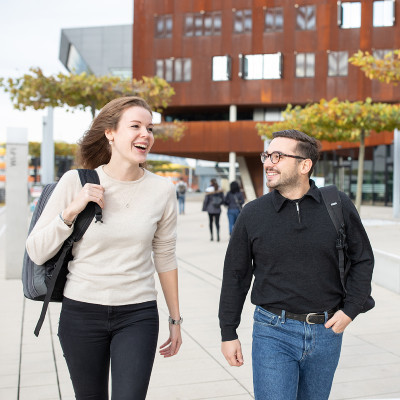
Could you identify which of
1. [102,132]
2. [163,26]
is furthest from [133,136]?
[163,26]

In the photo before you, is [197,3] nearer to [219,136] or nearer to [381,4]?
[219,136]

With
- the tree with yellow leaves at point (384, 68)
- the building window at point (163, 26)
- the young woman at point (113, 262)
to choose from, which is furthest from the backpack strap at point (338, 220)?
the building window at point (163, 26)

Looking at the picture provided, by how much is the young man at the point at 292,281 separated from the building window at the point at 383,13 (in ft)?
143

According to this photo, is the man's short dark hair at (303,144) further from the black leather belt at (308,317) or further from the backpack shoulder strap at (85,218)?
the backpack shoulder strap at (85,218)

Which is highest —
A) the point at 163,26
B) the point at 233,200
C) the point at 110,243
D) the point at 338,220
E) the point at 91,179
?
the point at 163,26

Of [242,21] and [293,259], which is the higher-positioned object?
[242,21]

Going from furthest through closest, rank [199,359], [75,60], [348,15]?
[75,60] < [348,15] < [199,359]

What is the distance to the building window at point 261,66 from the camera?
1763 inches

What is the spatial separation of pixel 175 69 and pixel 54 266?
44.7m

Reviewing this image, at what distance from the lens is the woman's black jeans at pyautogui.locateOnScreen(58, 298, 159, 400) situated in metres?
2.68

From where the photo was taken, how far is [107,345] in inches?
109

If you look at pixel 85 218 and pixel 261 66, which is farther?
pixel 261 66

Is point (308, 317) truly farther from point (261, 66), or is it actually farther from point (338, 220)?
point (261, 66)

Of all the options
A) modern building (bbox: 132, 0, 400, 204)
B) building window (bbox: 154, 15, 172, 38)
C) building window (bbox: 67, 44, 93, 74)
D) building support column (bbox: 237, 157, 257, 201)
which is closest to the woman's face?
modern building (bbox: 132, 0, 400, 204)
